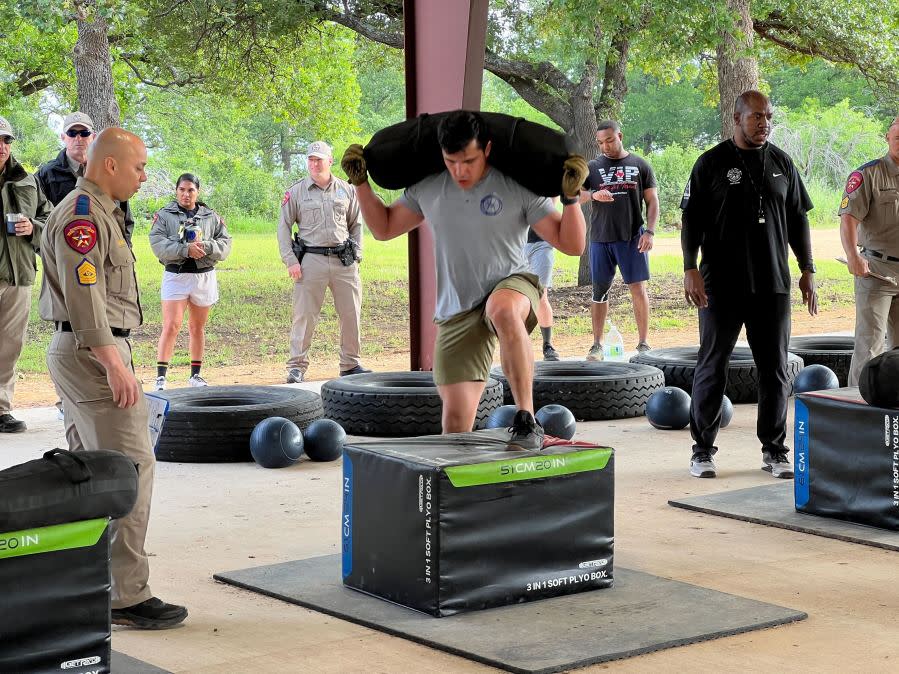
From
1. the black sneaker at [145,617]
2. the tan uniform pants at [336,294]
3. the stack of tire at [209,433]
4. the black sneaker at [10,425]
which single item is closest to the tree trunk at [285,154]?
the tan uniform pants at [336,294]

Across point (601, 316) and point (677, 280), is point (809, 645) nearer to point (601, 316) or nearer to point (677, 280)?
point (601, 316)

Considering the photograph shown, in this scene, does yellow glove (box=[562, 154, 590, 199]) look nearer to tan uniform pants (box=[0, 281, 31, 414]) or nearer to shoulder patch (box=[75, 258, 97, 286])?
shoulder patch (box=[75, 258, 97, 286])

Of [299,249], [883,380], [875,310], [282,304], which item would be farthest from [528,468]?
[282,304]

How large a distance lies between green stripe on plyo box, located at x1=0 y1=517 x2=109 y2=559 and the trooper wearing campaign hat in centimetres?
442

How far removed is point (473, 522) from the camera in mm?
4125

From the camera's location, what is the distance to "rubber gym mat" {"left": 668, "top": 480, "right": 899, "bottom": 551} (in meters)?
5.18

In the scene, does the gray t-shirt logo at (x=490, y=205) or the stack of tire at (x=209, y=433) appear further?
the stack of tire at (x=209, y=433)

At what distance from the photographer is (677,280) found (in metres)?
22.0

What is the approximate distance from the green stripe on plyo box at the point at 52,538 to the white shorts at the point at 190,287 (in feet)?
20.3

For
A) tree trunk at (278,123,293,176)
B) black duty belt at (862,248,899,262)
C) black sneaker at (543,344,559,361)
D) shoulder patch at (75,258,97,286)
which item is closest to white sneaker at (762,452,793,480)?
black duty belt at (862,248,899,262)

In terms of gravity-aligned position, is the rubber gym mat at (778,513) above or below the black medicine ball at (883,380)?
below

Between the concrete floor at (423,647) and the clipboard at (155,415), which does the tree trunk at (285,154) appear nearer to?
the concrete floor at (423,647)

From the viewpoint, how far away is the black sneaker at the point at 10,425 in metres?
7.96

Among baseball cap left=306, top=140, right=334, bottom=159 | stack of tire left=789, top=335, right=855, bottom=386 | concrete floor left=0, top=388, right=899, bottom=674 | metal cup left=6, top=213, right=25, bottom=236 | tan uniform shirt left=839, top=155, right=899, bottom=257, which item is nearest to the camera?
concrete floor left=0, top=388, right=899, bottom=674
